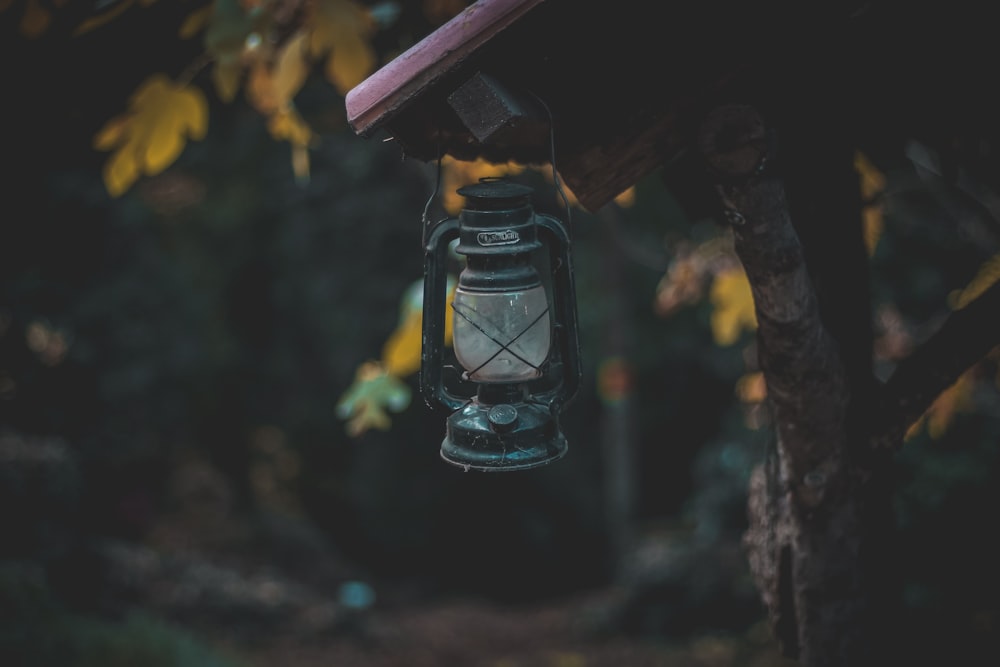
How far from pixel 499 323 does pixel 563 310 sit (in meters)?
0.14

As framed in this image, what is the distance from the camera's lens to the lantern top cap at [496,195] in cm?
152

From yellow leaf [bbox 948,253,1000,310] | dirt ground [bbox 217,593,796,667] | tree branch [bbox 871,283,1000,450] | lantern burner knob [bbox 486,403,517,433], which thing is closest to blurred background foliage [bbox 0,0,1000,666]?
dirt ground [bbox 217,593,796,667]

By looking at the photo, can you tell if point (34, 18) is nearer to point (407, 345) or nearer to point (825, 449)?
point (407, 345)

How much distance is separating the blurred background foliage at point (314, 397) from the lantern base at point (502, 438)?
31.7 inches

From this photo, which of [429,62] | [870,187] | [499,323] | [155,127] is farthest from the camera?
[870,187]

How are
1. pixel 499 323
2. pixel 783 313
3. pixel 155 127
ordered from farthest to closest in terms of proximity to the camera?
pixel 155 127 → pixel 783 313 → pixel 499 323

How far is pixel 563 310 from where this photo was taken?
1624mm

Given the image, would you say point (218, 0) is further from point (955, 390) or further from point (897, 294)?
point (897, 294)

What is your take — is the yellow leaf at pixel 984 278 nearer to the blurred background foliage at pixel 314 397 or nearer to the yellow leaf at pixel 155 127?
the blurred background foliage at pixel 314 397

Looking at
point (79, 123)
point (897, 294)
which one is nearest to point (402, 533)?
point (897, 294)

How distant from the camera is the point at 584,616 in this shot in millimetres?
6980

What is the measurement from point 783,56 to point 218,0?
119 centimetres

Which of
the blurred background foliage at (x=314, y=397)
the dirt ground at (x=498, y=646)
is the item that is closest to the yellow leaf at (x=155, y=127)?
the blurred background foliage at (x=314, y=397)

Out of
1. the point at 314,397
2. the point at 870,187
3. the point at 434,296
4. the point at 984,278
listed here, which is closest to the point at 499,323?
the point at 434,296
